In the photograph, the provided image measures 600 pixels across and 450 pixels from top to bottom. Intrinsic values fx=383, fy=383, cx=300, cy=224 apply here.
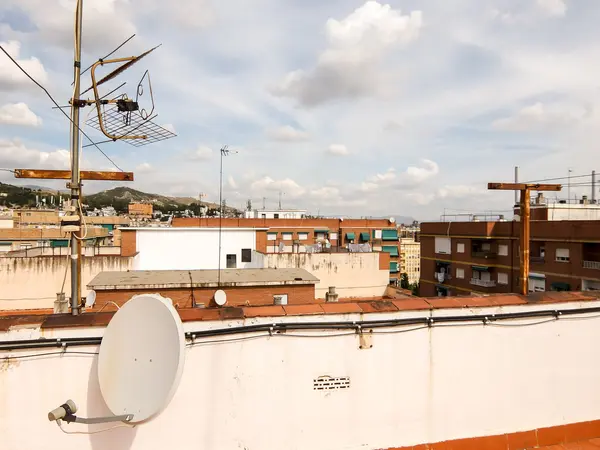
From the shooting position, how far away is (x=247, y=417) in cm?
371

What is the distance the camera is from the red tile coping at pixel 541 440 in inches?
165

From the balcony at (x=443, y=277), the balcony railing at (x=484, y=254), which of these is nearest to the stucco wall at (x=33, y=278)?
the balcony railing at (x=484, y=254)

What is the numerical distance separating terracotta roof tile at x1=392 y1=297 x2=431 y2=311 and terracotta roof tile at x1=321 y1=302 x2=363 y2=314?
0.47m

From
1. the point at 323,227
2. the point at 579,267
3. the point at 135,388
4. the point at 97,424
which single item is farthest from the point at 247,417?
the point at 323,227

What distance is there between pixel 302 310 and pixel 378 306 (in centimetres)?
84

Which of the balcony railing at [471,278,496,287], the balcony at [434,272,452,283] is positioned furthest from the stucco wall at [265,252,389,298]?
the balcony at [434,272,452,283]

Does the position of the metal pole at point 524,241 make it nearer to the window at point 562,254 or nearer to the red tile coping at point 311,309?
the red tile coping at point 311,309

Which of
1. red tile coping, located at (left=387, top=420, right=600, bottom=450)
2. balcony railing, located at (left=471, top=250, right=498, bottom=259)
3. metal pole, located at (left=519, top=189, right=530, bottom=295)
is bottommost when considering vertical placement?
red tile coping, located at (left=387, top=420, right=600, bottom=450)

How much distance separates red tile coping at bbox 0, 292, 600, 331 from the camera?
3.48 m

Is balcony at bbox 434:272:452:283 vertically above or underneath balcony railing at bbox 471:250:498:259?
underneath

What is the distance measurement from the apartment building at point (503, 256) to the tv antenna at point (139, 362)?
31.0 metres

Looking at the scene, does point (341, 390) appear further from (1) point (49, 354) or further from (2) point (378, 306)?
(1) point (49, 354)

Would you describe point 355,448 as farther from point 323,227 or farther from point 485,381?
point 323,227

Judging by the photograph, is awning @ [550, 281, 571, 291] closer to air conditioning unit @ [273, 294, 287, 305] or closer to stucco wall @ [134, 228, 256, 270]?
stucco wall @ [134, 228, 256, 270]
